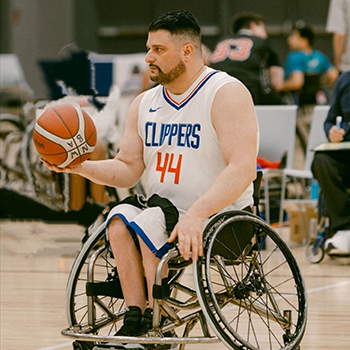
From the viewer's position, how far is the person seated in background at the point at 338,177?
16.7ft

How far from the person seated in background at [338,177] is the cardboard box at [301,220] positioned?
0.86 meters

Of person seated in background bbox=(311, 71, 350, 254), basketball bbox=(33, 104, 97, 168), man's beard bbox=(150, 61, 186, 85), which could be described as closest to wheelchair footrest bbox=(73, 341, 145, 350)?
basketball bbox=(33, 104, 97, 168)

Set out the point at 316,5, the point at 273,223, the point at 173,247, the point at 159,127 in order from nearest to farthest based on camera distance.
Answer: the point at 173,247, the point at 159,127, the point at 273,223, the point at 316,5

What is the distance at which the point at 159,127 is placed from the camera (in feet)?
8.98

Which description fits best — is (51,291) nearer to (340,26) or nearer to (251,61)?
(251,61)

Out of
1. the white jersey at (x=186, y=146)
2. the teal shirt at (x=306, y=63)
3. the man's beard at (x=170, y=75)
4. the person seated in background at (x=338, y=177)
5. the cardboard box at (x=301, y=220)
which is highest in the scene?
the man's beard at (x=170, y=75)

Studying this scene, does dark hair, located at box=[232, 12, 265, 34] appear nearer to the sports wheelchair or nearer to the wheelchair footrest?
the sports wheelchair

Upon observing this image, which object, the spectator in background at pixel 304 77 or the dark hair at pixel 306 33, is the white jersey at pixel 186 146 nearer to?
the spectator in background at pixel 304 77

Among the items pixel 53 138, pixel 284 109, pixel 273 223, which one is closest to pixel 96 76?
pixel 284 109

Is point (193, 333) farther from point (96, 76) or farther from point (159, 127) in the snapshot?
point (96, 76)

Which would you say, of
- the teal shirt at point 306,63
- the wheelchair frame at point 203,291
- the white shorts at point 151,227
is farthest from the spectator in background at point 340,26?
the white shorts at point 151,227

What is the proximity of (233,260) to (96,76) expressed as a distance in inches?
119

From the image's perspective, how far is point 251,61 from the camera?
629 centimetres

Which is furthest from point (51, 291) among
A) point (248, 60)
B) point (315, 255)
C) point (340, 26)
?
point (340, 26)
